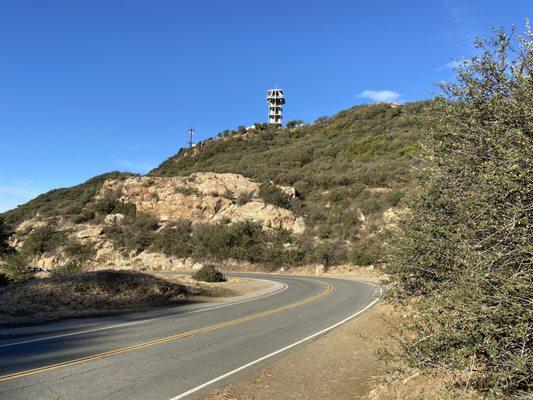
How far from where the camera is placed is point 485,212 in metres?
4.55

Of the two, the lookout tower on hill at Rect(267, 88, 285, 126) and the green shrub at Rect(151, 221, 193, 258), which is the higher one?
the lookout tower on hill at Rect(267, 88, 285, 126)

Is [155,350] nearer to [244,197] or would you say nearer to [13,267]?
[13,267]

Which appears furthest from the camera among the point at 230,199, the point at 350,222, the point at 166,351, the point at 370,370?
the point at 230,199

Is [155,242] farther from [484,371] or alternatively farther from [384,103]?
[384,103]

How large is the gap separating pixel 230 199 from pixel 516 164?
2025 inches

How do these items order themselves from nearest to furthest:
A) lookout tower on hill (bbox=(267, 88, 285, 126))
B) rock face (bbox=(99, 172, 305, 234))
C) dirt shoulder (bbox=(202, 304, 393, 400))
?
dirt shoulder (bbox=(202, 304, 393, 400)) → rock face (bbox=(99, 172, 305, 234)) → lookout tower on hill (bbox=(267, 88, 285, 126))

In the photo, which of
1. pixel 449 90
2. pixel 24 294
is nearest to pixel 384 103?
pixel 24 294

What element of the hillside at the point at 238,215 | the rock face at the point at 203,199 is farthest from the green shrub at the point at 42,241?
the rock face at the point at 203,199

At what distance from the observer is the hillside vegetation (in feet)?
151

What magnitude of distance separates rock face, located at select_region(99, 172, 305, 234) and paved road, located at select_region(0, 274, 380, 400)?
3215cm

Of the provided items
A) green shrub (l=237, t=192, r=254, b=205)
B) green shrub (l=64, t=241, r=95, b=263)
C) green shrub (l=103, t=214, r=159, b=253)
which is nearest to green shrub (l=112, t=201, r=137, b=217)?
green shrub (l=103, t=214, r=159, b=253)

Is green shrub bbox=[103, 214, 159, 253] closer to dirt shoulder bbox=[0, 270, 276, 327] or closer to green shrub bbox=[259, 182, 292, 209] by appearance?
green shrub bbox=[259, 182, 292, 209]

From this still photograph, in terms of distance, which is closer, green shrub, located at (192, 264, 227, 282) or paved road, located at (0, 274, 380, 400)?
paved road, located at (0, 274, 380, 400)

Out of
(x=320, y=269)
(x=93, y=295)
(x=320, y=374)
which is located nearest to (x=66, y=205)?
(x=320, y=269)
